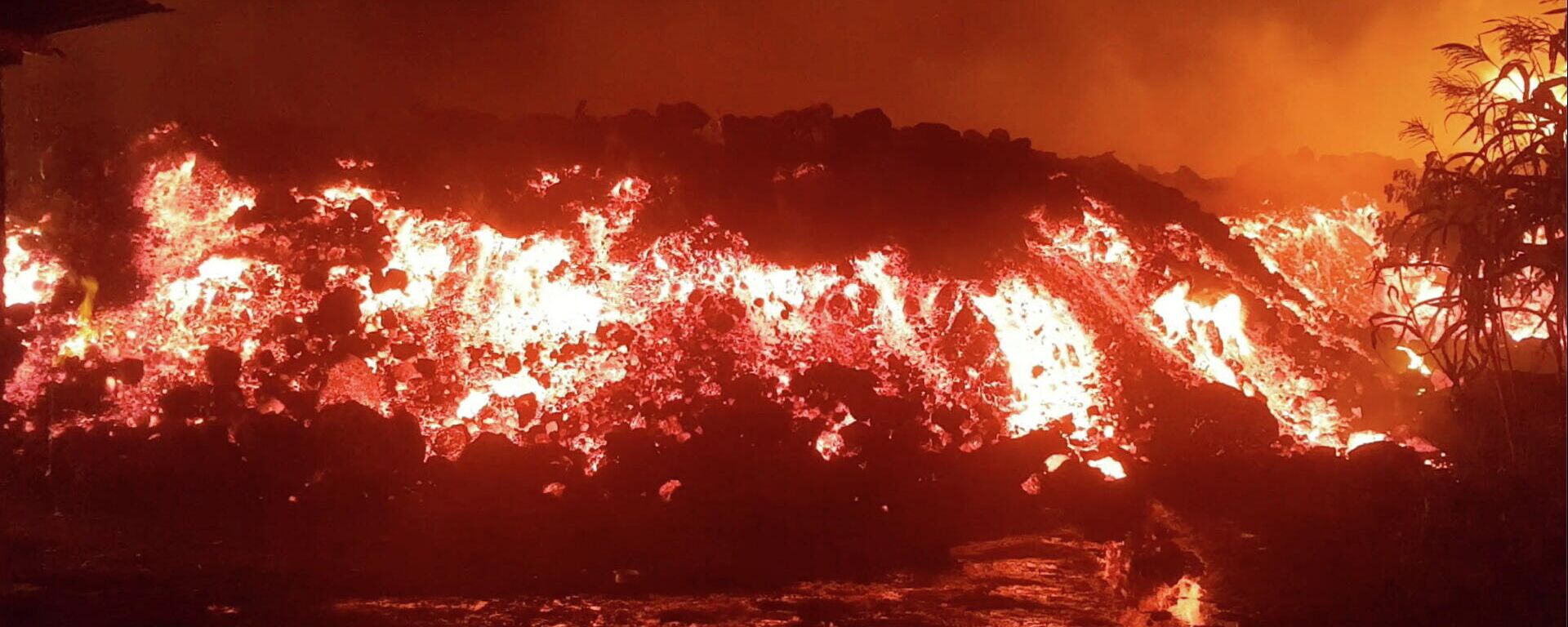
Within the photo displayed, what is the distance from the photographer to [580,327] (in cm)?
1608

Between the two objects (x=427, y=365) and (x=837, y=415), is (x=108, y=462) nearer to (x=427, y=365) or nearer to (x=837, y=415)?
(x=427, y=365)

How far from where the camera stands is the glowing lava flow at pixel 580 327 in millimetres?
15000

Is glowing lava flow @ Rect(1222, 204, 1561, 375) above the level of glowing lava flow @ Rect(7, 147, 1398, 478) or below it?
above

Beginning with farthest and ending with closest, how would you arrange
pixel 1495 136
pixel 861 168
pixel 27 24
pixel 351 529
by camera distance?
pixel 861 168, pixel 351 529, pixel 27 24, pixel 1495 136

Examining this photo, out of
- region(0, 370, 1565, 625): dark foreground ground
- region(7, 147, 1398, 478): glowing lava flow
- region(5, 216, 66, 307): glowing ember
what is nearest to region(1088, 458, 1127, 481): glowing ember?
region(7, 147, 1398, 478): glowing lava flow

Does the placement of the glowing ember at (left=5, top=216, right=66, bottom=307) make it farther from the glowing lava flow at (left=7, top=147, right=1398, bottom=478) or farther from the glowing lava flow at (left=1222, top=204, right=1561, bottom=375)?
the glowing lava flow at (left=1222, top=204, right=1561, bottom=375)

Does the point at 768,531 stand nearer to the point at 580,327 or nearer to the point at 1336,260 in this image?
the point at 580,327

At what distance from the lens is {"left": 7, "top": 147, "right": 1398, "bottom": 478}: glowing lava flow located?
15.0m

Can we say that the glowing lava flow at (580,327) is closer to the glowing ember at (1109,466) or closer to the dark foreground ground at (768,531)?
the glowing ember at (1109,466)

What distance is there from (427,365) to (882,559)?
7.34 m

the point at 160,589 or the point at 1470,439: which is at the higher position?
the point at 1470,439

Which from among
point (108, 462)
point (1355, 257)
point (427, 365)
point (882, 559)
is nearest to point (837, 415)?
point (882, 559)

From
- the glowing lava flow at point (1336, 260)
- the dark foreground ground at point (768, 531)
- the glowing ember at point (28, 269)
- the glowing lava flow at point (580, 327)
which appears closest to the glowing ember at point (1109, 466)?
the glowing lava flow at point (580, 327)

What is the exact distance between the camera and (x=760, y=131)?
58.6 feet
